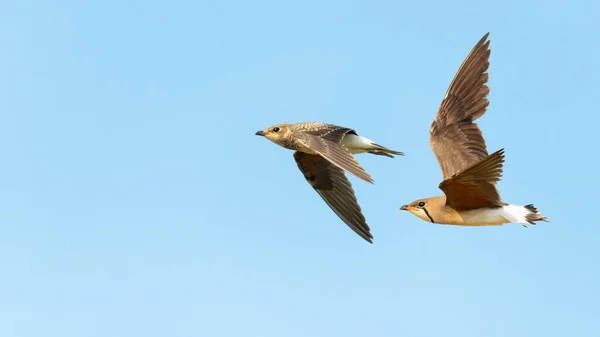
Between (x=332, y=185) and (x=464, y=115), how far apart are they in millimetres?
2288

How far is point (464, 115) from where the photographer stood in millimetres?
12828

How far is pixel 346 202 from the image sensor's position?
13.6 metres

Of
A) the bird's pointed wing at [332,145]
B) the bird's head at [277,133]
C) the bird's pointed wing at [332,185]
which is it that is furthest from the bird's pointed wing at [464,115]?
the bird's head at [277,133]

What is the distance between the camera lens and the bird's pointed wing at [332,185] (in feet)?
44.2

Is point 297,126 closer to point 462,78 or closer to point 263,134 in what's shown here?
point 263,134

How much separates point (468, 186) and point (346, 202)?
3.10 meters

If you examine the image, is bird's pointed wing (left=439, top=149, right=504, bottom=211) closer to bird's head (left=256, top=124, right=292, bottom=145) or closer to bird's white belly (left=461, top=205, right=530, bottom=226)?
bird's white belly (left=461, top=205, right=530, bottom=226)

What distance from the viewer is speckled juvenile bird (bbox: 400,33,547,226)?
10672 mm

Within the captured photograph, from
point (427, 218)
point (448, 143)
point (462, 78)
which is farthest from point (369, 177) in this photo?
point (462, 78)

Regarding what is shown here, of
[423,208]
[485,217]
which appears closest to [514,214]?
[485,217]

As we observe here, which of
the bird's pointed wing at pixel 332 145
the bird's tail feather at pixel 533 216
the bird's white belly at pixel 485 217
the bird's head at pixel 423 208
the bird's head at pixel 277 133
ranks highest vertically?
the bird's head at pixel 277 133

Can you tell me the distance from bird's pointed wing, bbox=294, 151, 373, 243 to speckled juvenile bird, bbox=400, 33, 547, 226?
152cm

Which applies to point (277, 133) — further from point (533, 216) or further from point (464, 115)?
point (533, 216)

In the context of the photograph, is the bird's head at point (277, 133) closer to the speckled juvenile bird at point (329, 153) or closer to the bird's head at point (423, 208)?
the speckled juvenile bird at point (329, 153)
